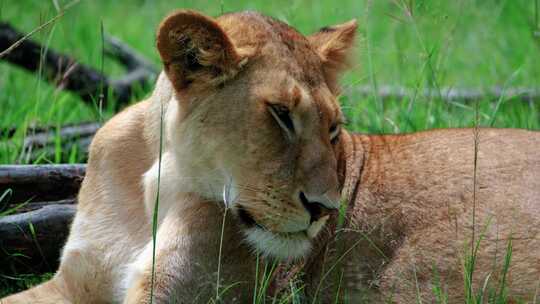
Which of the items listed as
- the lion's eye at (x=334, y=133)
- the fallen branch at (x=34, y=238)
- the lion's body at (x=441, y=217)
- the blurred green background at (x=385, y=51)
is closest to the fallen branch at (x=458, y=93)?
the blurred green background at (x=385, y=51)

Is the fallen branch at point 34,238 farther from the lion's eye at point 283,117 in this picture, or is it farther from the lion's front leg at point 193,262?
the lion's eye at point 283,117

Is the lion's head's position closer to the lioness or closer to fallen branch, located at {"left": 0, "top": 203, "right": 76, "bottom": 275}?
the lioness

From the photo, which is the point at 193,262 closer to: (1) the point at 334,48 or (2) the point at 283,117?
(2) the point at 283,117

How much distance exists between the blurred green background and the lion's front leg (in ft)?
2.36

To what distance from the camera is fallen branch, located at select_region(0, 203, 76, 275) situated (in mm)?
3170

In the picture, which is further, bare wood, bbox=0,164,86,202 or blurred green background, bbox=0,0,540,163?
blurred green background, bbox=0,0,540,163

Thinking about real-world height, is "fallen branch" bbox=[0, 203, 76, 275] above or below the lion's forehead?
below

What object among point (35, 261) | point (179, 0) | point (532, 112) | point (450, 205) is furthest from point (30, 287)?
point (179, 0)

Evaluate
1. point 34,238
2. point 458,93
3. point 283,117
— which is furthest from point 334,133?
point 458,93

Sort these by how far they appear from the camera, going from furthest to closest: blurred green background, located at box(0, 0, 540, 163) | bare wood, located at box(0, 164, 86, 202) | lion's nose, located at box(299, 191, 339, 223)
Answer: blurred green background, located at box(0, 0, 540, 163), bare wood, located at box(0, 164, 86, 202), lion's nose, located at box(299, 191, 339, 223)

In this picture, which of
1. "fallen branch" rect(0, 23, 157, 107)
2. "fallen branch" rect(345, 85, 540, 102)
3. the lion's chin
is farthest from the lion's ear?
"fallen branch" rect(0, 23, 157, 107)

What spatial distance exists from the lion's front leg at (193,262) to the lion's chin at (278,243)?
89 mm

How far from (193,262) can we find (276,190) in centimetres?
36

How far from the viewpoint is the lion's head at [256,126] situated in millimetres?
2406
